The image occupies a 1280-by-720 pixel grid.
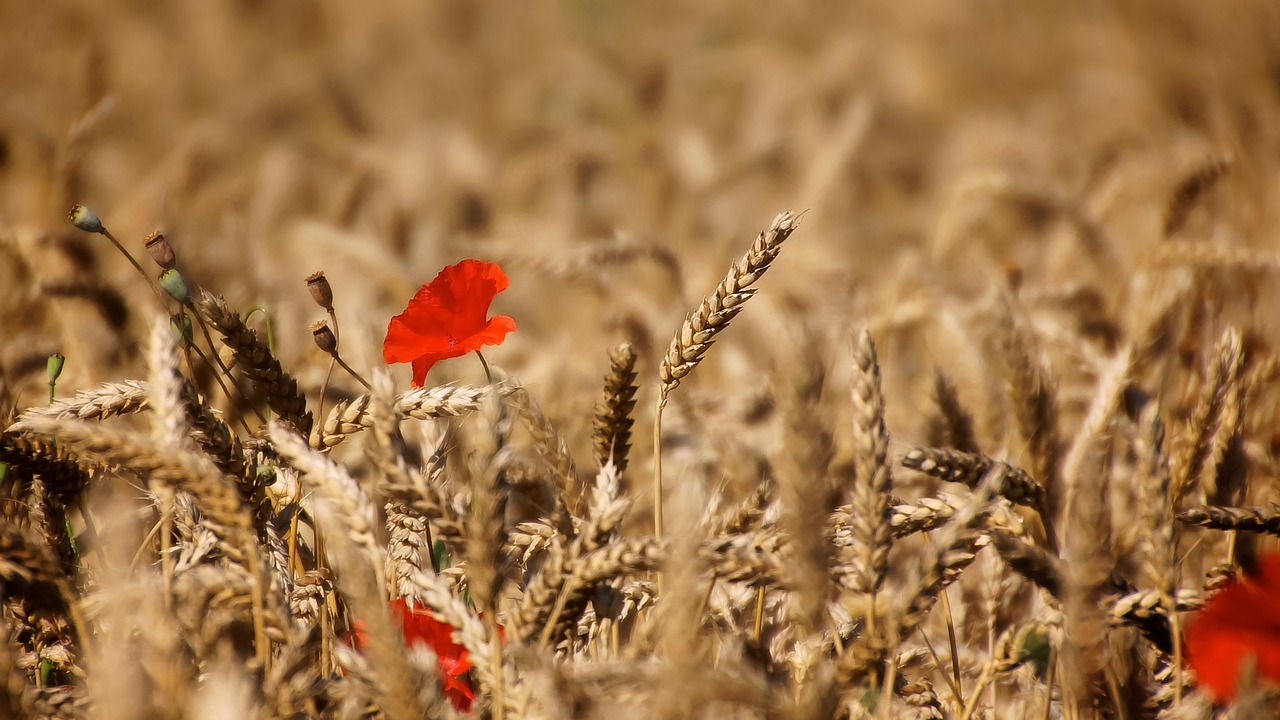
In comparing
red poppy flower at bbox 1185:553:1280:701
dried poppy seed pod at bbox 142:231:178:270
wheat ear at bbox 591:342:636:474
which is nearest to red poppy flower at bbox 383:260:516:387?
wheat ear at bbox 591:342:636:474

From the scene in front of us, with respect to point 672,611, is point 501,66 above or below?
above

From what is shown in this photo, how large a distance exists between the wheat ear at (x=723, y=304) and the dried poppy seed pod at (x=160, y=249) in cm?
60

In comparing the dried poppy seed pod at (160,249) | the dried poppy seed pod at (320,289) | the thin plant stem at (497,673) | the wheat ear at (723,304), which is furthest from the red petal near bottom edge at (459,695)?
the dried poppy seed pod at (160,249)

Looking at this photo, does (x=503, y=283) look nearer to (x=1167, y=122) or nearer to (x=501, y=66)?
(x=1167, y=122)

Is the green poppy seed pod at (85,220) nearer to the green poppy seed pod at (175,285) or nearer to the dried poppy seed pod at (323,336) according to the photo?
the green poppy seed pod at (175,285)

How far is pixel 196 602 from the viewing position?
80 cm

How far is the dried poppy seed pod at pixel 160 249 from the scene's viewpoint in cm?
104

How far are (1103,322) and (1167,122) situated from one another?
301cm

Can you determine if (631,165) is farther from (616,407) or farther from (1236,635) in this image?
(1236,635)

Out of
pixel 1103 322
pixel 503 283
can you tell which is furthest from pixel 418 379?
pixel 1103 322

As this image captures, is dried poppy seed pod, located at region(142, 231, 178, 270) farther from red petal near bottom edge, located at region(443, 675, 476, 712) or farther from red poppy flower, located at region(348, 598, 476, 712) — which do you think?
red petal near bottom edge, located at region(443, 675, 476, 712)

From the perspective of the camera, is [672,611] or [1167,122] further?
[1167,122]

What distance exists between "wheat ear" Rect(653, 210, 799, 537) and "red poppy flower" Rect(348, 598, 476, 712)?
32cm

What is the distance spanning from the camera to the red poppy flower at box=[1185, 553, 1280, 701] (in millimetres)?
851
